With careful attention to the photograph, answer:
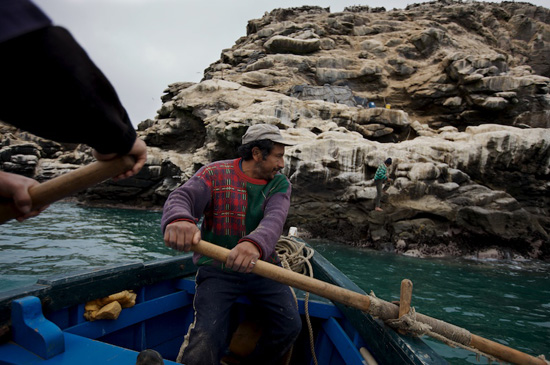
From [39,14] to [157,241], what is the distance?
481 inches

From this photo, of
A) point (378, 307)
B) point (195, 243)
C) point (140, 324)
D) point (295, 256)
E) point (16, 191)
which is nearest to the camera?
point (16, 191)

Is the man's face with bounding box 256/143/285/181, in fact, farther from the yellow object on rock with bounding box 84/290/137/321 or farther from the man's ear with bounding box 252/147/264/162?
the yellow object on rock with bounding box 84/290/137/321

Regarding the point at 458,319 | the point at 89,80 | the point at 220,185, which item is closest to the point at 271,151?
the point at 220,185

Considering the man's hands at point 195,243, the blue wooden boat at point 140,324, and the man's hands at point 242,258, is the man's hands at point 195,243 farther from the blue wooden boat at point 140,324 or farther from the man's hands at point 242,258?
the blue wooden boat at point 140,324

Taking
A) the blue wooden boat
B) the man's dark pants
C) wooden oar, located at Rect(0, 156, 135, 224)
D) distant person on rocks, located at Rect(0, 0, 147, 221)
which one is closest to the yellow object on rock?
the blue wooden boat

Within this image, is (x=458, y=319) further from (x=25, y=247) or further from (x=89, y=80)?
(x=25, y=247)

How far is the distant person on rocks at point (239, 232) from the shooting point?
1952mm

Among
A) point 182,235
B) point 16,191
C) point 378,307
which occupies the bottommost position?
point 378,307

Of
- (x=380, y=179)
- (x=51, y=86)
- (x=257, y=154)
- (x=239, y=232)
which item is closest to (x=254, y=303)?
(x=239, y=232)

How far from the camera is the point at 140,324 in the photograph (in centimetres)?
260

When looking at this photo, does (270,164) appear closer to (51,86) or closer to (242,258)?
(242,258)

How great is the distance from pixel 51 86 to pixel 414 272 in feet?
34.4

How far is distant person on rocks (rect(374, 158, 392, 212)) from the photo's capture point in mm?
12211

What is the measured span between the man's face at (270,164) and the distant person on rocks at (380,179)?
10570mm
